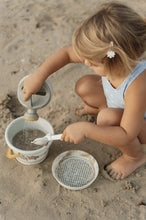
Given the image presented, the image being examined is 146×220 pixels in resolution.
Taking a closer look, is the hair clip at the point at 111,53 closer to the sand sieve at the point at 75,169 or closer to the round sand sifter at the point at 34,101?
the round sand sifter at the point at 34,101

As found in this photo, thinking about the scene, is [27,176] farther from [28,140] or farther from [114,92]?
[114,92]

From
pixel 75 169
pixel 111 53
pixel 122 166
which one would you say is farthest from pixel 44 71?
pixel 122 166

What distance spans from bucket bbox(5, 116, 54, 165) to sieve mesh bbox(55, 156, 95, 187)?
0.13 metres

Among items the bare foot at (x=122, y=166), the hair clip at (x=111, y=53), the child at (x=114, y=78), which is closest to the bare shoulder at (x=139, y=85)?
the child at (x=114, y=78)

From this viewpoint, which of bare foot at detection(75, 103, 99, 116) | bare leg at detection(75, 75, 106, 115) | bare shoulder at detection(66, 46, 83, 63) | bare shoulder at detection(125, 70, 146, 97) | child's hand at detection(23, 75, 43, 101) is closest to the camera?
bare shoulder at detection(125, 70, 146, 97)

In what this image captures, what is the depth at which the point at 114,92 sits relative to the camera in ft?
5.13

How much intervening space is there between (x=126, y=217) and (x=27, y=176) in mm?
583

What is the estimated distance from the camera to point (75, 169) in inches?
68.0

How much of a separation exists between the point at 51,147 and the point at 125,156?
459 mm

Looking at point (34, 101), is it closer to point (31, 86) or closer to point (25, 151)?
point (31, 86)

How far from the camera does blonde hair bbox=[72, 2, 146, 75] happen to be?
119cm

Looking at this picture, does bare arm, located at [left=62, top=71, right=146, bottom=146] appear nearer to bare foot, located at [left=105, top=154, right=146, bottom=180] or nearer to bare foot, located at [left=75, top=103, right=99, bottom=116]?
bare foot, located at [left=105, top=154, right=146, bottom=180]

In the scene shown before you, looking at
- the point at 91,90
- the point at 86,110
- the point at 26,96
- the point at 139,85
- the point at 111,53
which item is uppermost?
the point at 111,53

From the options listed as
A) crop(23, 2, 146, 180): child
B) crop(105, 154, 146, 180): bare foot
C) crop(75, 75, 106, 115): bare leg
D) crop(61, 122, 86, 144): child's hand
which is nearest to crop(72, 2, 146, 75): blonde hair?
crop(23, 2, 146, 180): child
